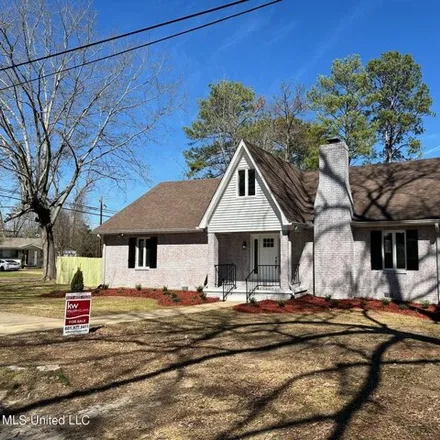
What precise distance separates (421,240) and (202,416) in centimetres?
1323

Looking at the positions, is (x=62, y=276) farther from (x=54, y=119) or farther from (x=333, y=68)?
(x=333, y=68)

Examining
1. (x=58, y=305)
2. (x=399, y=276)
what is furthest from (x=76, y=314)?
(x=399, y=276)

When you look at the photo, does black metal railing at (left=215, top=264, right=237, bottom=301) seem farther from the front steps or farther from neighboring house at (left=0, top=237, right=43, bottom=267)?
neighboring house at (left=0, top=237, right=43, bottom=267)

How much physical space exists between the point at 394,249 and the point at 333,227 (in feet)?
7.87

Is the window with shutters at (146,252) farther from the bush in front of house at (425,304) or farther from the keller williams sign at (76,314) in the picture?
the bush in front of house at (425,304)

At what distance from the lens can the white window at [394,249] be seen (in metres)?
16.5

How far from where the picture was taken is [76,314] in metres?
10.1

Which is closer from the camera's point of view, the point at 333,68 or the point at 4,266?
the point at 333,68

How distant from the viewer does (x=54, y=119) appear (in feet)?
90.2

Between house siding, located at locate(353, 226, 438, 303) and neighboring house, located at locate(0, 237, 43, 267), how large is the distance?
63472 mm

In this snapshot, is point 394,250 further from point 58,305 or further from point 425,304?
point 58,305

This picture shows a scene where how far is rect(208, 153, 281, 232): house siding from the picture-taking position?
57.2ft

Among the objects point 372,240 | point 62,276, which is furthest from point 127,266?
point 372,240

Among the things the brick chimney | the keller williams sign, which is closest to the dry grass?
the keller williams sign
